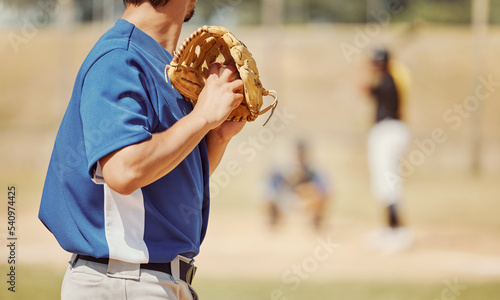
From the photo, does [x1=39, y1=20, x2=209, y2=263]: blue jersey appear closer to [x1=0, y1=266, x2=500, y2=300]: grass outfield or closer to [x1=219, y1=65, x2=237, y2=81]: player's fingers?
[x1=219, y1=65, x2=237, y2=81]: player's fingers

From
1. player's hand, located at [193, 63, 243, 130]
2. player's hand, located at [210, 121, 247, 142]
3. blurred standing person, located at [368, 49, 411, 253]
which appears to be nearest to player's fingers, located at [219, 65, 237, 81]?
player's hand, located at [193, 63, 243, 130]

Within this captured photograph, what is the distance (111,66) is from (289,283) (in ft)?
13.6

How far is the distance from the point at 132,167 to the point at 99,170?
0.39ft

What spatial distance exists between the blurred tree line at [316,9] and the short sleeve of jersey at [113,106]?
48.8 ft

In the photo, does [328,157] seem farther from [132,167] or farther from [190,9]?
[132,167]

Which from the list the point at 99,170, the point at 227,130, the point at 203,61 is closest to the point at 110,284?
the point at 99,170

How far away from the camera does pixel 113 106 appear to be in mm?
1418

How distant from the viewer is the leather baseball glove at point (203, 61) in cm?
163

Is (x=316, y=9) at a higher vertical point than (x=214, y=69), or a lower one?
higher

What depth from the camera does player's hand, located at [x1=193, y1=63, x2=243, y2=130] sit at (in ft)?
4.98

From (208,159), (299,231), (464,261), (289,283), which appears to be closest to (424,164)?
(299,231)

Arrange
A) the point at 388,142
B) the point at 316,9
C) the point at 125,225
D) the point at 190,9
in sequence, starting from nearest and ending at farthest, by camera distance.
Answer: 1. the point at 125,225
2. the point at 190,9
3. the point at 388,142
4. the point at 316,9

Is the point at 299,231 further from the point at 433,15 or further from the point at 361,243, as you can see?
the point at 433,15

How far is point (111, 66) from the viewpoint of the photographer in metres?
1.47
